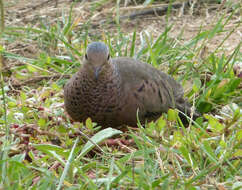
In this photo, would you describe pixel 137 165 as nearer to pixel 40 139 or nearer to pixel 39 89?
pixel 40 139

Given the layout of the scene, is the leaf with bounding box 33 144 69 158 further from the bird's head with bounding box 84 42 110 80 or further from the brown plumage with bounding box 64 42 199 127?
the bird's head with bounding box 84 42 110 80

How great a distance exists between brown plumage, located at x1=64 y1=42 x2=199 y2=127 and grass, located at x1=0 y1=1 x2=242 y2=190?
107 millimetres

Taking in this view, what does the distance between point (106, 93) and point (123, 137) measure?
0.28 m

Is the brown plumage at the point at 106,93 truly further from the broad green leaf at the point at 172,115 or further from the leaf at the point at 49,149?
the leaf at the point at 49,149

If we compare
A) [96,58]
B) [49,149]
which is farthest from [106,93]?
[49,149]

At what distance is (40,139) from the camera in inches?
102

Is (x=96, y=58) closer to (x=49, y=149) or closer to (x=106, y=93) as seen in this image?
(x=106, y=93)

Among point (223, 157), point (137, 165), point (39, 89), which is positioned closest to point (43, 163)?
point (137, 165)

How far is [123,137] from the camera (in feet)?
9.09

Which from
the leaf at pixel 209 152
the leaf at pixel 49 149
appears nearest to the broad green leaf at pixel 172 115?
the leaf at pixel 209 152

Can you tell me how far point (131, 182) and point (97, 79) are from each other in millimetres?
986

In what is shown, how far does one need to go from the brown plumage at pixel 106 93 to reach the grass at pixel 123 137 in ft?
0.35

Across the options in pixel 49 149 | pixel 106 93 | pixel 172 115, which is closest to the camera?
pixel 49 149

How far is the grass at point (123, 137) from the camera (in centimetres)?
201
